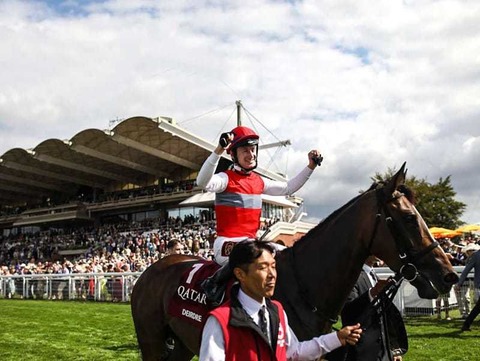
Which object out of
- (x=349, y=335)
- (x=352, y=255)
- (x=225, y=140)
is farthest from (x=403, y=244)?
(x=225, y=140)

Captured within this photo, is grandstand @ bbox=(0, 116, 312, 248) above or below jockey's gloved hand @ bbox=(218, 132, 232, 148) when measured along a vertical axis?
above

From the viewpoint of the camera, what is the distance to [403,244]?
3137mm

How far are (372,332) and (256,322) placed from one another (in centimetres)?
143

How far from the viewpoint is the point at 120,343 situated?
27.5ft

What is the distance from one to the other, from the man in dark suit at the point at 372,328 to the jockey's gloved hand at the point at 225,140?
54.7 inches

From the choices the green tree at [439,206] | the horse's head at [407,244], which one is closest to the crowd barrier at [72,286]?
the horse's head at [407,244]

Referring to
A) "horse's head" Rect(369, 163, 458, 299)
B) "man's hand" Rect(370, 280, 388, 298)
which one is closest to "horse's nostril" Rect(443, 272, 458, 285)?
A: "horse's head" Rect(369, 163, 458, 299)

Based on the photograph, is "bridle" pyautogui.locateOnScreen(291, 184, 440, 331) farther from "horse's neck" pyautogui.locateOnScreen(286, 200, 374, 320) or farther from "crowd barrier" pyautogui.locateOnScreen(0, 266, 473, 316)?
"crowd barrier" pyautogui.locateOnScreen(0, 266, 473, 316)

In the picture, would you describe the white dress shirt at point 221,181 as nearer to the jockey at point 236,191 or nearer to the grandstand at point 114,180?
the jockey at point 236,191

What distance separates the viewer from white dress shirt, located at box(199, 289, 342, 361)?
6.68 feet

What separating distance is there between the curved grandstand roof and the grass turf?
1920 centimetres

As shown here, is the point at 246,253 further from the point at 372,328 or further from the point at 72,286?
the point at 72,286

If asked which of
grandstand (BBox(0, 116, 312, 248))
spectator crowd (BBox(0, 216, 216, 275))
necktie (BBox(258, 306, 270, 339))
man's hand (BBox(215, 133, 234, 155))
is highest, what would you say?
grandstand (BBox(0, 116, 312, 248))

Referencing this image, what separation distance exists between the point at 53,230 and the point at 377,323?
44.3 m
